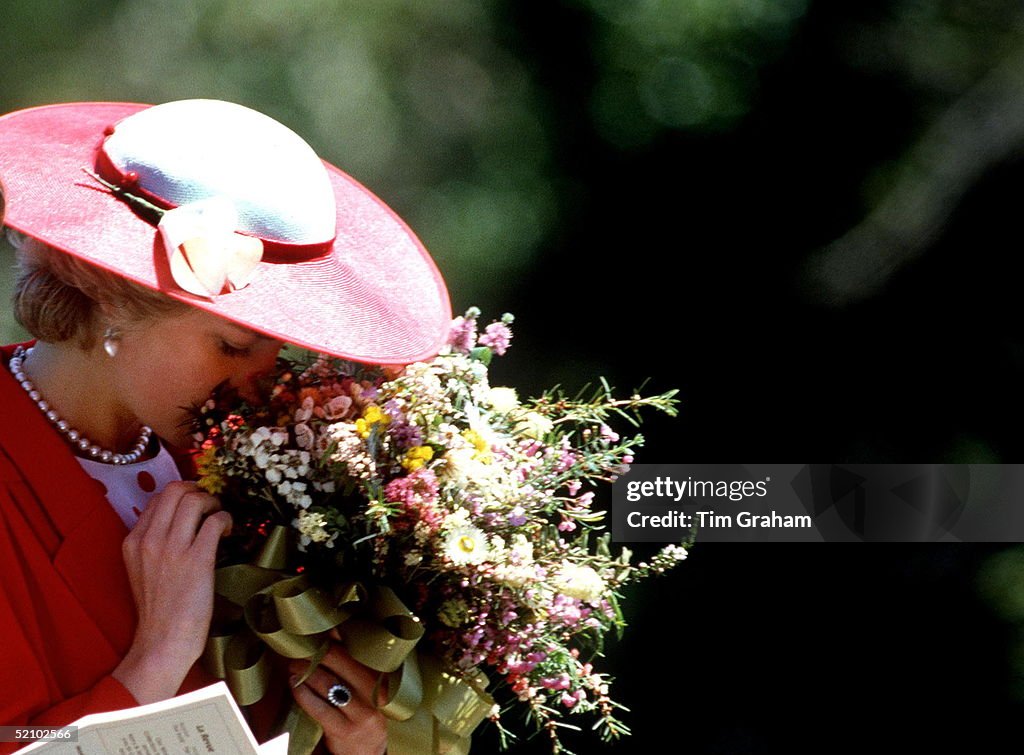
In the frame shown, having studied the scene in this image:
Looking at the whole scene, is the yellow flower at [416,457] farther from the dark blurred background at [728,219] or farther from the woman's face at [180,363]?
the dark blurred background at [728,219]

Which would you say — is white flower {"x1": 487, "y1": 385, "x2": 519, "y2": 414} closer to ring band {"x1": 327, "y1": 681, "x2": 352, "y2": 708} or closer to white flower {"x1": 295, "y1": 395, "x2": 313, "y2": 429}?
white flower {"x1": 295, "y1": 395, "x2": 313, "y2": 429}

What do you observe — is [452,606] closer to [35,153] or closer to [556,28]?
[35,153]

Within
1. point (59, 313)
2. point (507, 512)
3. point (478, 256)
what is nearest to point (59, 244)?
point (59, 313)

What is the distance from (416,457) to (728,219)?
2.43 metres

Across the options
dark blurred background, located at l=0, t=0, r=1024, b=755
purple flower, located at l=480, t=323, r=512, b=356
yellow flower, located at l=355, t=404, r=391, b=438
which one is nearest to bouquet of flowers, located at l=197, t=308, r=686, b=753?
yellow flower, located at l=355, t=404, r=391, b=438

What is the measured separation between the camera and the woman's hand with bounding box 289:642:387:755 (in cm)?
141

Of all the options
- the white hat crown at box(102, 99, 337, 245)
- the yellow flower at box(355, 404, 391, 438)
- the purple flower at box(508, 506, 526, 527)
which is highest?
the white hat crown at box(102, 99, 337, 245)

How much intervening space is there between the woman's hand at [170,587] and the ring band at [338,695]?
16 cm

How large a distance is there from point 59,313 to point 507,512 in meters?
0.57

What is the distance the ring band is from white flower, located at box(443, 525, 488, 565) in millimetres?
230

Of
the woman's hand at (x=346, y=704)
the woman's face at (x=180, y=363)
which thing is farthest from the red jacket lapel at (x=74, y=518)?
the woman's hand at (x=346, y=704)

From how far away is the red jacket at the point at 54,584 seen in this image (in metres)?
1.26

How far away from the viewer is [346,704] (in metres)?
1.42

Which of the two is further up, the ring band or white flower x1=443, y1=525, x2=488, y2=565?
white flower x1=443, y1=525, x2=488, y2=565
